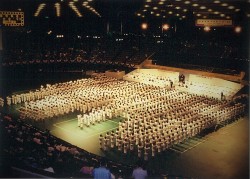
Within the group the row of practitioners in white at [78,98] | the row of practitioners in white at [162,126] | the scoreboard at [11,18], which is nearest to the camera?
the row of practitioners in white at [162,126]

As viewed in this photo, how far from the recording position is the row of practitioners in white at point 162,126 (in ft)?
40.9

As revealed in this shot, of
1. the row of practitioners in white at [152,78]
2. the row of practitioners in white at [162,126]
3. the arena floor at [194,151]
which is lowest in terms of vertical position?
the arena floor at [194,151]

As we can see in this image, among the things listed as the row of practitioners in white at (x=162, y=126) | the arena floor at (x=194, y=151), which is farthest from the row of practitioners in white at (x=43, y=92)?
the row of practitioners in white at (x=162, y=126)

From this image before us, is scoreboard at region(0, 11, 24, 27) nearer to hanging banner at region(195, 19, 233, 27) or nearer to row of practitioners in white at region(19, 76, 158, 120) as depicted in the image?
row of practitioners in white at region(19, 76, 158, 120)

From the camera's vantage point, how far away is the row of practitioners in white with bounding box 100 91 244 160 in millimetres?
12453

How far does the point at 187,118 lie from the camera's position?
48.8 ft

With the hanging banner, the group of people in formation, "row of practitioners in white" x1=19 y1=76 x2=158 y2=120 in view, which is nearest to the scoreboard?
the group of people in formation

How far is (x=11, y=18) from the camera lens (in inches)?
702

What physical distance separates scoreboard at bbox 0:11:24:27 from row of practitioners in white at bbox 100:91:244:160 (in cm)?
848

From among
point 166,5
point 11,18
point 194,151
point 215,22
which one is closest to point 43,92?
point 11,18

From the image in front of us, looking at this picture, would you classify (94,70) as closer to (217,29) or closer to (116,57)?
(116,57)

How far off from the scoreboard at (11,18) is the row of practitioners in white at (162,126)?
848 centimetres

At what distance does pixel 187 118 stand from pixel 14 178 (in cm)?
972

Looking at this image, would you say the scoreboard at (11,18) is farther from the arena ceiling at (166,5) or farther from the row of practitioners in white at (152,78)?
the row of practitioners in white at (152,78)
